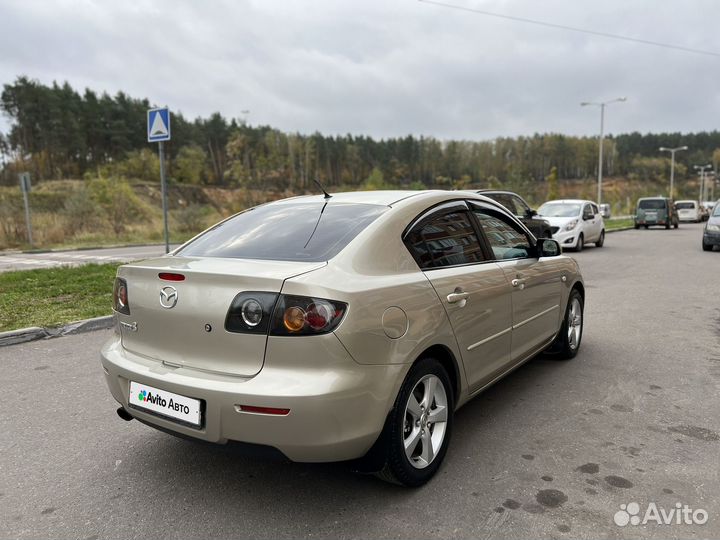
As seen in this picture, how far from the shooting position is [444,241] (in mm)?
3379

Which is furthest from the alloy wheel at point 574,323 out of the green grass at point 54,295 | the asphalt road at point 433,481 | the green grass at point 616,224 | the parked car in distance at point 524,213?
the green grass at point 616,224

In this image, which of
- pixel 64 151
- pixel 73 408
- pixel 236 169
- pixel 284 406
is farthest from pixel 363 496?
pixel 236 169

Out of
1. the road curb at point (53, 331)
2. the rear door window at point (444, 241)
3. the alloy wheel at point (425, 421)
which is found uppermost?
the rear door window at point (444, 241)

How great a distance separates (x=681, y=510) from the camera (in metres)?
2.65

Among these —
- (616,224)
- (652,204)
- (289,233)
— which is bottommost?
(616,224)

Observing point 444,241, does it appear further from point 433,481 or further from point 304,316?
point 433,481

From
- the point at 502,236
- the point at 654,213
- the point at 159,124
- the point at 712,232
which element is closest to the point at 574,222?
the point at 712,232

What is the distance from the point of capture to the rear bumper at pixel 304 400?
7.80 feet

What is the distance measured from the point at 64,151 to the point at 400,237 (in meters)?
78.6

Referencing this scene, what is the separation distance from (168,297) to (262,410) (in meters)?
0.82

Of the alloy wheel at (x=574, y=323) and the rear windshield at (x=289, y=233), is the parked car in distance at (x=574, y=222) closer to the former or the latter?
the alloy wheel at (x=574, y=323)

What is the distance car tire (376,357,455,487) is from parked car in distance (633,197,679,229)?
31.8 metres

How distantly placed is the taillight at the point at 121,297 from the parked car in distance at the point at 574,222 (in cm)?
1580

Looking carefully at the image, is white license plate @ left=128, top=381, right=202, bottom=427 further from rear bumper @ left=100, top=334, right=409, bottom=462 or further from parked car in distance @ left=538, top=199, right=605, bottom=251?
parked car in distance @ left=538, top=199, right=605, bottom=251
